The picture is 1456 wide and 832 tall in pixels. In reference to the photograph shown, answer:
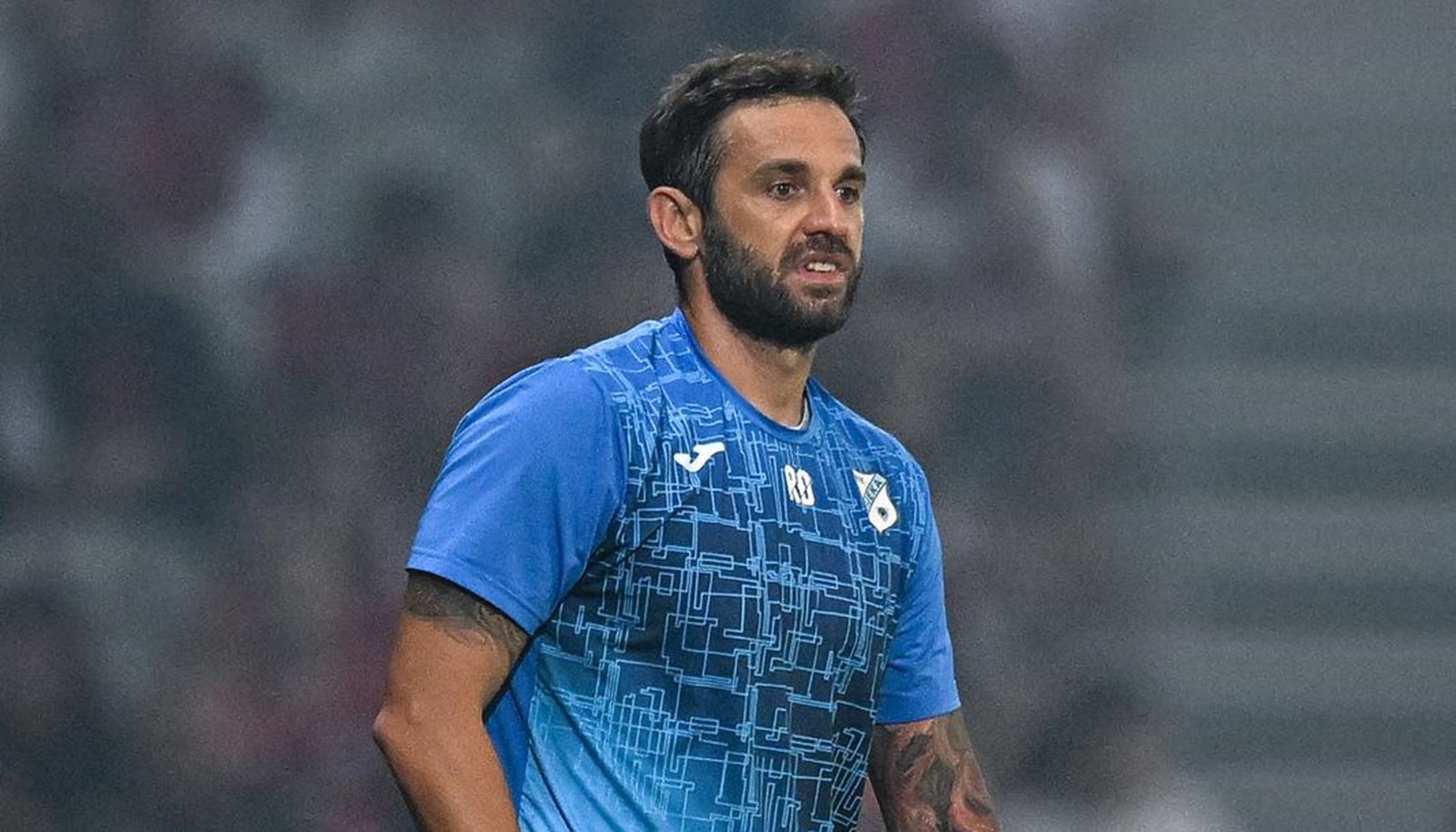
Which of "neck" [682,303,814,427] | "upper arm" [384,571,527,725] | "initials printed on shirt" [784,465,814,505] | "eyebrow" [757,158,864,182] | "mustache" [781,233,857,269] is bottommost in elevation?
"upper arm" [384,571,527,725]

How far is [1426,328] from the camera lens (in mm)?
5277

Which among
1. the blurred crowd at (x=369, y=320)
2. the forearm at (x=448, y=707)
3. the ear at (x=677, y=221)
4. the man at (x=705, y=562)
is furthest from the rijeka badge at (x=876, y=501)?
the blurred crowd at (x=369, y=320)

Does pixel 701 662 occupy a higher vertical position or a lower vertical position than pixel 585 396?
lower

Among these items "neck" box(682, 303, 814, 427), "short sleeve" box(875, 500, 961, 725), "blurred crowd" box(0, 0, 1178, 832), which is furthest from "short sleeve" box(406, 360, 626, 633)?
"blurred crowd" box(0, 0, 1178, 832)

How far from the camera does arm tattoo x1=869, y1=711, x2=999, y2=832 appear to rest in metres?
2.54

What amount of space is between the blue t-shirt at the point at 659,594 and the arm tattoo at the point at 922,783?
17 cm

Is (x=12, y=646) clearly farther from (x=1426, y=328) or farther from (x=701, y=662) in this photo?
(x=1426, y=328)

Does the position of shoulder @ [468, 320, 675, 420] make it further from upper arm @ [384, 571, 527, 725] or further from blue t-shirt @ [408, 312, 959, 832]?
upper arm @ [384, 571, 527, 725]

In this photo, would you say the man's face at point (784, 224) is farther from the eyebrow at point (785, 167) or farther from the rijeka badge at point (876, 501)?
the rijeka badge at point (876, 501)

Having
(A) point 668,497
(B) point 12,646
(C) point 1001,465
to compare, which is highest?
(A) point 668,497

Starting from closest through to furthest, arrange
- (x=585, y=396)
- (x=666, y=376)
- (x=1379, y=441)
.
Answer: (x=585, y=396) < (x=666, y=376) < (x=1379, y=441)

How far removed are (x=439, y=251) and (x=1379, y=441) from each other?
2314mm

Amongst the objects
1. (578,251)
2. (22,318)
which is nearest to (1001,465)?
(578,251)

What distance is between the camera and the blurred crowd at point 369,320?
4629mm
